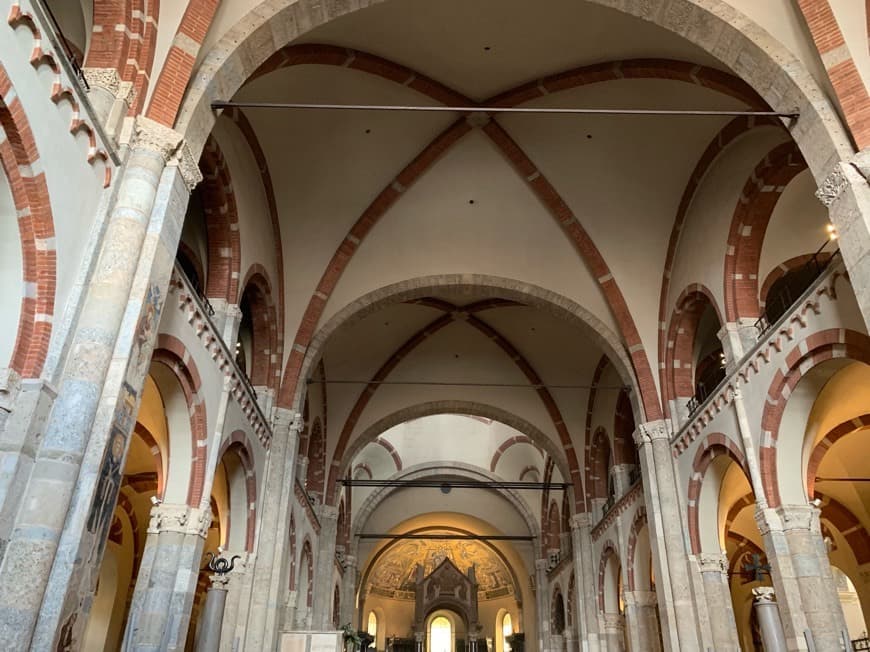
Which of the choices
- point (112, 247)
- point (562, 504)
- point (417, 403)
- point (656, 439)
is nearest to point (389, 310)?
point (417, 403)

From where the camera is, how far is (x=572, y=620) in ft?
66.6

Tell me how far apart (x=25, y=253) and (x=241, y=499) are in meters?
6.75

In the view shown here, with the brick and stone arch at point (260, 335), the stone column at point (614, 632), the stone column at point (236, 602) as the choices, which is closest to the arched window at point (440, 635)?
the stone column at point (614, 632)

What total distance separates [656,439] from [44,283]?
10.1m

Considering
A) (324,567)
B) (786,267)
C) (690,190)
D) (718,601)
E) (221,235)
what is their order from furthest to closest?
(324,567) → (690,190) → (786,267) → (718,601) → (221,235)

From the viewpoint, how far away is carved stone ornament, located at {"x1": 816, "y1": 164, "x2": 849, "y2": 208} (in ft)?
21.1

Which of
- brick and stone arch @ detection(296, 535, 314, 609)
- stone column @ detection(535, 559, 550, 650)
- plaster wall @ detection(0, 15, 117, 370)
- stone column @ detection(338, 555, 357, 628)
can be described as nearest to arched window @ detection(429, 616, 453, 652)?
stone column @ detection(535, 559, 550, 650)

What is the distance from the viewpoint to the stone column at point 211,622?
5965mm

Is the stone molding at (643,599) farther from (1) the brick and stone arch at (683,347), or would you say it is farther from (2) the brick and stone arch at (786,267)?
(2) the brick and stone arch at (786,267)

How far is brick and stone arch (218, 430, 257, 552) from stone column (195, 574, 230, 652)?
4.53 meters

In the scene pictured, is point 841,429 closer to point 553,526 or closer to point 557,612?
point 557,612

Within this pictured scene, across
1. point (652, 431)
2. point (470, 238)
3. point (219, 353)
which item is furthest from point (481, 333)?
point (219, 353)

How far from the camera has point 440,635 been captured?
32344mm

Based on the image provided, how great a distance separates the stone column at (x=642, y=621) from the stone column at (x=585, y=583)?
8.64 ft
